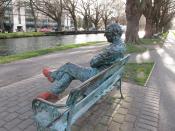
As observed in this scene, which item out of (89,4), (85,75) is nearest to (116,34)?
(85,75)

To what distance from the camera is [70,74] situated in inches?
153

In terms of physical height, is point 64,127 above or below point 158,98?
above

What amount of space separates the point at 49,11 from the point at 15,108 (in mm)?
53900

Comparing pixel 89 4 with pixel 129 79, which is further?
pixel 89 4

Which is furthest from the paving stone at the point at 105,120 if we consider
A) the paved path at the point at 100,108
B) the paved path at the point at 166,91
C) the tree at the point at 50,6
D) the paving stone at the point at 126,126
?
the tree at the point at 50,6

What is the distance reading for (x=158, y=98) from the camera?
4930 millimetres

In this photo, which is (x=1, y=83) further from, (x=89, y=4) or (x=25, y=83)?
(x=89, y=4)

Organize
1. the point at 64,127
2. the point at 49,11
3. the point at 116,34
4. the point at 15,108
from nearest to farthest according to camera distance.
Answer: the point at 64,127 → the point at 116,34 → the point at 15,108 → the point at 49,11

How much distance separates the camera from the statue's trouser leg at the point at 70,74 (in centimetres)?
380

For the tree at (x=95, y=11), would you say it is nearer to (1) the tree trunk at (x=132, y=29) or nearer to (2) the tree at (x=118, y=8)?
(2) the tree at (x=118, y=8)

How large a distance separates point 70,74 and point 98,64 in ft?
1.80

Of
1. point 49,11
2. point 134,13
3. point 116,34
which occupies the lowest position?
point 116,34

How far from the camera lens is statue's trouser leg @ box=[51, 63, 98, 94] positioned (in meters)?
3.80

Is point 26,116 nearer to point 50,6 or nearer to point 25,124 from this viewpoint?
point 25,124
